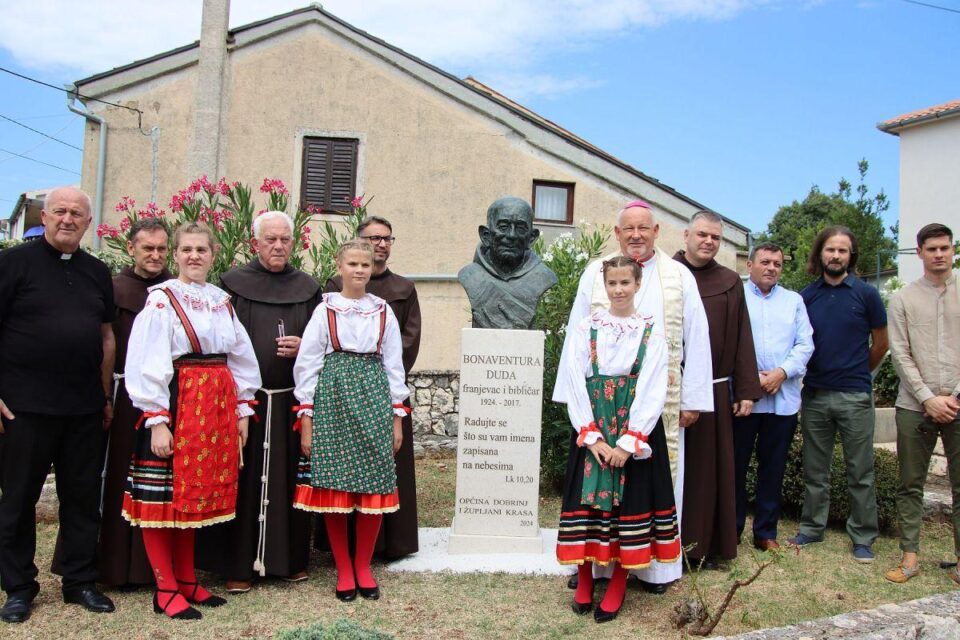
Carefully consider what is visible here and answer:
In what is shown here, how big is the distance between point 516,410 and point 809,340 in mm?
2075

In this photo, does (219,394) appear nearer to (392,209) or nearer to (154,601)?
(154,601)

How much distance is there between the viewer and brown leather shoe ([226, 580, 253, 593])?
178 inches

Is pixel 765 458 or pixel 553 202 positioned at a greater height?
pixel 553 202

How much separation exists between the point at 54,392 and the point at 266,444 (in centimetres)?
112

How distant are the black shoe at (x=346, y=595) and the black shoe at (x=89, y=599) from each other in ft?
3.82

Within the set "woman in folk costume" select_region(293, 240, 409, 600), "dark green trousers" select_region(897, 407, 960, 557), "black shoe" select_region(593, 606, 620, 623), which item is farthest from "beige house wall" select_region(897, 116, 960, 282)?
"woman in folk costume" select_region(293, 240, 409, 600)

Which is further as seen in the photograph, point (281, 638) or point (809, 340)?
point (809, 340)

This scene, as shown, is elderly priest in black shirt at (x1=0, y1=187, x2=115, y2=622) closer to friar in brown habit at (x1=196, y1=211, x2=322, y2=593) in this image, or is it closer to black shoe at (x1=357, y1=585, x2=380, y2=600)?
friar in brown habit at (x1=196, y1=211, x2=322, y2=593)

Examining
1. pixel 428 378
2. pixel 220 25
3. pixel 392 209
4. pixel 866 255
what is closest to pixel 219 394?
pixel 428 378

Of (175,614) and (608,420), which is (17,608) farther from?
(608,420)

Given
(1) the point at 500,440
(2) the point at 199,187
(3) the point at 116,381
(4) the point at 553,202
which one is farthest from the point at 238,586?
(4) the point at 553,202

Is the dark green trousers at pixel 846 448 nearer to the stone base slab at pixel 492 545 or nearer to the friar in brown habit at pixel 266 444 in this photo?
the stone base slab at pixel 492 545

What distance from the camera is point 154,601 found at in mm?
4195

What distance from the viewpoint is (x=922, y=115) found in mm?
21922
